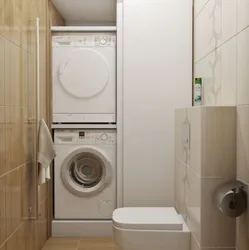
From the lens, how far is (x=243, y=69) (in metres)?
1.96

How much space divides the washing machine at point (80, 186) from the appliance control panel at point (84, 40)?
791mm

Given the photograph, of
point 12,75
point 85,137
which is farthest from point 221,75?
point 85,137

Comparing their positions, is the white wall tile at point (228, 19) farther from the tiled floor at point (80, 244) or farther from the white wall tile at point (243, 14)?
the tiled floor at point (80, 244)

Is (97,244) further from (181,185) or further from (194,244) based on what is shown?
(194,244)

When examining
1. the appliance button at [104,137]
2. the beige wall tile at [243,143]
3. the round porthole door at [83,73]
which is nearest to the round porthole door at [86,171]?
the appliance button at [104,137]

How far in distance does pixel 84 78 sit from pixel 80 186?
99 centimetres

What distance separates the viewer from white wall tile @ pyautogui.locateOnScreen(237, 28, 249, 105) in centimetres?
191

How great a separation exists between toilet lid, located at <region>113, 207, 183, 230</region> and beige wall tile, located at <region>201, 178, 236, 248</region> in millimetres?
360

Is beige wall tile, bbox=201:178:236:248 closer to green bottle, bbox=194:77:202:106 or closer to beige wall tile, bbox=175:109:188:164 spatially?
beige wall tile, bbox=175:109:188:164

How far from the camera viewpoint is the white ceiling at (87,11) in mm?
3682

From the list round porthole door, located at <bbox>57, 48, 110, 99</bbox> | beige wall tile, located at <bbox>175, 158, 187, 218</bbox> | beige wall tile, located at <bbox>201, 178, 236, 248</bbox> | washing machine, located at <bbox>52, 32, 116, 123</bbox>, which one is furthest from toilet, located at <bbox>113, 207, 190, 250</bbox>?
round porthole door, located at <bbox>57, 48, 110, 99</bbox>

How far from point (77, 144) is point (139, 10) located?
1.31m

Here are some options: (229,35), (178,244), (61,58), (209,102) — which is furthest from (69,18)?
(178,244)

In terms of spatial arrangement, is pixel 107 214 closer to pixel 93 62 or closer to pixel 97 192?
pixel 97 192
